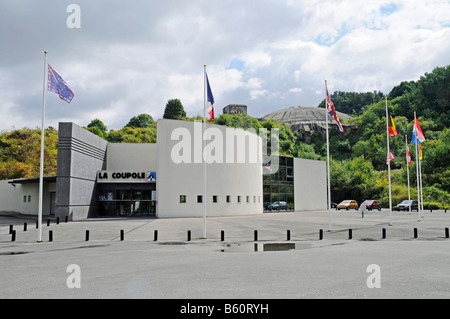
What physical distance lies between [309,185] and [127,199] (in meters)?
28.2

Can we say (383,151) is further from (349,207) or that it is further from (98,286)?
(98,286)

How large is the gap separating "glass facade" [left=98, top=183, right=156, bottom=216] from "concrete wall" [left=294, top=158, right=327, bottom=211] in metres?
22.1

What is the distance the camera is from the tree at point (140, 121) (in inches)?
4830

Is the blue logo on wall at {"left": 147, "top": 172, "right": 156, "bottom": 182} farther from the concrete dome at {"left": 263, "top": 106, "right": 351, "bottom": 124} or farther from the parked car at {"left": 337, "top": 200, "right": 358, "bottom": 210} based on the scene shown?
the concrete dome at {"left": 263, "top": 106, "right": 351, "bottom": 124}

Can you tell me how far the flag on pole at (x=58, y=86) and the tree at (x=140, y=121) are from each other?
10373 cm

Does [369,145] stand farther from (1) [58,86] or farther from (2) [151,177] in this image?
(1) [58,86]

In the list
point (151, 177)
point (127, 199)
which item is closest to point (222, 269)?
point (151, 177)

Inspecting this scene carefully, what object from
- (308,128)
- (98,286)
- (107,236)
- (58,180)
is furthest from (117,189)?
(308,128)

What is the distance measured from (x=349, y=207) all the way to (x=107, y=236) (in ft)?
157

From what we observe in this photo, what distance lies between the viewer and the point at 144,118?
126 metres

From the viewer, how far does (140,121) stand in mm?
123750

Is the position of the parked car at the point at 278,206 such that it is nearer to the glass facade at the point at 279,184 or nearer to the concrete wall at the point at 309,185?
the glass facade at the point at 279,184

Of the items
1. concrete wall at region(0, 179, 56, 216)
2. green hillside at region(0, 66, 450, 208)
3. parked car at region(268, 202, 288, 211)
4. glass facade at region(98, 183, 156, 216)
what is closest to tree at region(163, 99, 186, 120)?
green hillside at region(0, 66, 450, 208)

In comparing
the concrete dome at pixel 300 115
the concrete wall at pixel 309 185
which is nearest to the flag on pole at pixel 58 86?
the concrete wall at pixel 309 185
